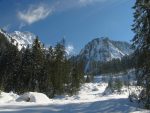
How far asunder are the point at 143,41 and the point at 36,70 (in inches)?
1844

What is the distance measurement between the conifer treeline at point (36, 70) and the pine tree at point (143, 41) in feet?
131

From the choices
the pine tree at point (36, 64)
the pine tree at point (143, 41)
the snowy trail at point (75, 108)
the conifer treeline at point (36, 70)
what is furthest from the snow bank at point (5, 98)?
the pine tree at point (36, 64)

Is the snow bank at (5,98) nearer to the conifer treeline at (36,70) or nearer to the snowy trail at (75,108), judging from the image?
the snowy trail at (75,108)

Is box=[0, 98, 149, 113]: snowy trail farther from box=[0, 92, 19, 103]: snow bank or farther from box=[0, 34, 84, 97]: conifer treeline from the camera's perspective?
box=[0, 34, 84, 97]: conifer treeline

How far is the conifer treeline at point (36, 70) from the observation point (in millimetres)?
74438

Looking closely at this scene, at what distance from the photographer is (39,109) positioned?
22844 millimetres

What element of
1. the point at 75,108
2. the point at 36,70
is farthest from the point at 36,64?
the point at 75,108

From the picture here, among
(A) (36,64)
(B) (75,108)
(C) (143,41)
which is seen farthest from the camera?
(A) (36,64)

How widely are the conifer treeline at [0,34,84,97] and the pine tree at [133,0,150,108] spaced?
3996cm

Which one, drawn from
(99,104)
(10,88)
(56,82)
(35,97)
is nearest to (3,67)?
(10,88)

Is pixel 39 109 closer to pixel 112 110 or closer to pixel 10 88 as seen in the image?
pixel 112 110

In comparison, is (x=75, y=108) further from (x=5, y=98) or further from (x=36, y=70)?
(x=36, y=70)

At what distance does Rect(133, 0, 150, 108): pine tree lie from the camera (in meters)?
29.9

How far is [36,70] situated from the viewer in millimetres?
74875
